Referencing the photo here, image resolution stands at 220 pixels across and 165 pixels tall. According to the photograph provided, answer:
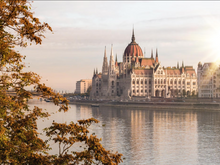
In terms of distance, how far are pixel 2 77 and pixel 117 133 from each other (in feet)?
126

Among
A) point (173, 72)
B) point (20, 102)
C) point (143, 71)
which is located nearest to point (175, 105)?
point (143, 71)

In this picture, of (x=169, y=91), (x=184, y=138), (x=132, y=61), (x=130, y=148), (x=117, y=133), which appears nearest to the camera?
(x=130, y=148)

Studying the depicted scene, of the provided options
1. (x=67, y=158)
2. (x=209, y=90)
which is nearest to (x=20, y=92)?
(x=67, y=158)

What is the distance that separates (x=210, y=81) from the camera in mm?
125438

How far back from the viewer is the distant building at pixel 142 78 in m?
163

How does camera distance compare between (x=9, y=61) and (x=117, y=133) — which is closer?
(x=9, y=61)

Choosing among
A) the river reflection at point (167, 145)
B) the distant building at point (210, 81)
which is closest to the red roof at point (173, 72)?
the distant building at point (210, 81)

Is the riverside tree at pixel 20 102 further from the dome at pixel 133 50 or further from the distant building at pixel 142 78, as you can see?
the dome at pixel 133 50

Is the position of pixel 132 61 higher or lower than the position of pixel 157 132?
higher

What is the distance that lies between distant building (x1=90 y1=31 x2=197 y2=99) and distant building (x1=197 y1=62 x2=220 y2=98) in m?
26.4

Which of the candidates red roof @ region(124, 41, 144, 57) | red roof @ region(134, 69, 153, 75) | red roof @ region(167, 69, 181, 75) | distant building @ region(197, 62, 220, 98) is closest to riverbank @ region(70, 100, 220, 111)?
distant building @ region(197, 62, 220, 98)

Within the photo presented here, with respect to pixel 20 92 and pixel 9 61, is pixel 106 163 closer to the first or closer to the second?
pixel 20 92

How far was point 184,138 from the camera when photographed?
4769cm

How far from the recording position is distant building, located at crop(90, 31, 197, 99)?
162625 mm
